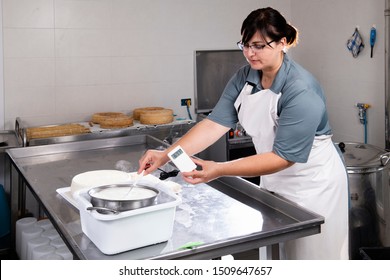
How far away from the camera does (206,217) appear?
1927 mm

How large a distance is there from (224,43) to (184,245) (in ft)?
10.9

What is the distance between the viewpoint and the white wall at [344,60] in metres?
3.98

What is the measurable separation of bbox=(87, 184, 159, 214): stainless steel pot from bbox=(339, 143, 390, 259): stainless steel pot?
170 centimetres

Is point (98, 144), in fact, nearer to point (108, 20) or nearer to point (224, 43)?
point (108, 20)

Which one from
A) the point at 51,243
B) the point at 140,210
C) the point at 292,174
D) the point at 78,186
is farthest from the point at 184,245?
the point at 51,243

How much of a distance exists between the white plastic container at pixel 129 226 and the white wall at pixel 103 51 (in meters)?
2.49

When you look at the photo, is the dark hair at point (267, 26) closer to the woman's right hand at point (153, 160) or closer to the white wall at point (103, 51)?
the woman's right hand at point (153, 160)

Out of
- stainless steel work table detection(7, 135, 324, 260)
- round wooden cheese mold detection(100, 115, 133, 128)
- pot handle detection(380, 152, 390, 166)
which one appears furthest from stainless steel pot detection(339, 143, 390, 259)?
round wooden cheese mold detection(100, 115, 133, 128)

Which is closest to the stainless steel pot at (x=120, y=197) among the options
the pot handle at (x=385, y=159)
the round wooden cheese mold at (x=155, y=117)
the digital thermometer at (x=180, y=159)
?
the digital thermometer at (x=180, y=159)

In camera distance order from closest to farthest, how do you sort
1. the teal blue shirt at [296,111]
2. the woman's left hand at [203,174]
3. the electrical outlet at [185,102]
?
the woman's left hand at [203,174]
the teal blue shirt at [296,111]
the electrical outlet at [185,102]

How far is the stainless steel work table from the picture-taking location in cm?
165

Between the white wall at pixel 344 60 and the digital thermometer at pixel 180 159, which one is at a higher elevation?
the white wall at pixel 344 60

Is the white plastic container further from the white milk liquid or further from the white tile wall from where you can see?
the white tile wall

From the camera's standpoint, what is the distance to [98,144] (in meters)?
3.13
